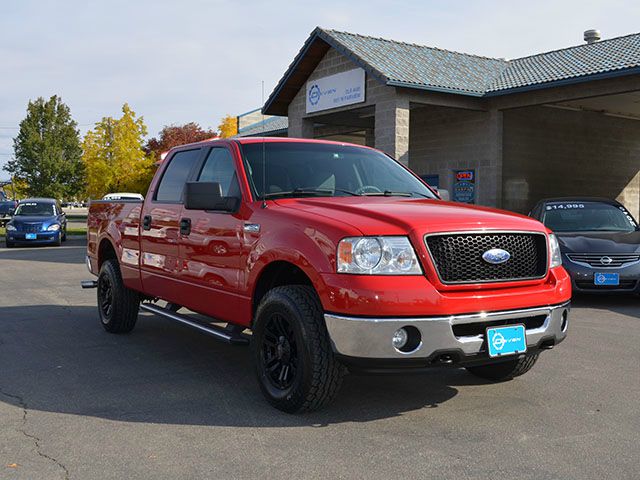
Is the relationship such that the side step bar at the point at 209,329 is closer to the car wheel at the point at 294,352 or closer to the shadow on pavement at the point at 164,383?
the car wheel at the point at 294,352

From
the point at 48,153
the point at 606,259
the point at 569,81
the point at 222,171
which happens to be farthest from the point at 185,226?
the point at 48,153

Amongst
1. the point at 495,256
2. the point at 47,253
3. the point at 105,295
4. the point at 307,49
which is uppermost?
the point at 307,49

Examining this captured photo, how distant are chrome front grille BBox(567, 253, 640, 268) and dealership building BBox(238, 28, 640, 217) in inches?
266

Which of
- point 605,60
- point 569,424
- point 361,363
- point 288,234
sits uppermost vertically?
point 605,60

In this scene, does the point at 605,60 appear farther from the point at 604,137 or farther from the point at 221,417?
the point at 221,417

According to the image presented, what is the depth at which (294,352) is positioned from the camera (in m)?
4.55

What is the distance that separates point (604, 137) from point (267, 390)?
20663mm

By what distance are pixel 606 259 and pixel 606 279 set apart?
315 millimetres

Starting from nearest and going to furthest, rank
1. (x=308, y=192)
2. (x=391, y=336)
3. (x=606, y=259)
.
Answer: (x=391, y=336)
(x=308, y=192)
(x=606, y=259)

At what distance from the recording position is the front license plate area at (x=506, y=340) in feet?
13.9

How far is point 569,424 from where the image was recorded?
440cm

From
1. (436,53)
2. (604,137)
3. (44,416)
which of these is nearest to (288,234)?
(44,416)

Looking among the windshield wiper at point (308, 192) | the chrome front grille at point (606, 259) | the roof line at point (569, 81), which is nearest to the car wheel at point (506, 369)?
the windshield wiper at point (308, 192)

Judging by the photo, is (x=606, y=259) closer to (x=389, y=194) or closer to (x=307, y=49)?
(x=389, y=194)
